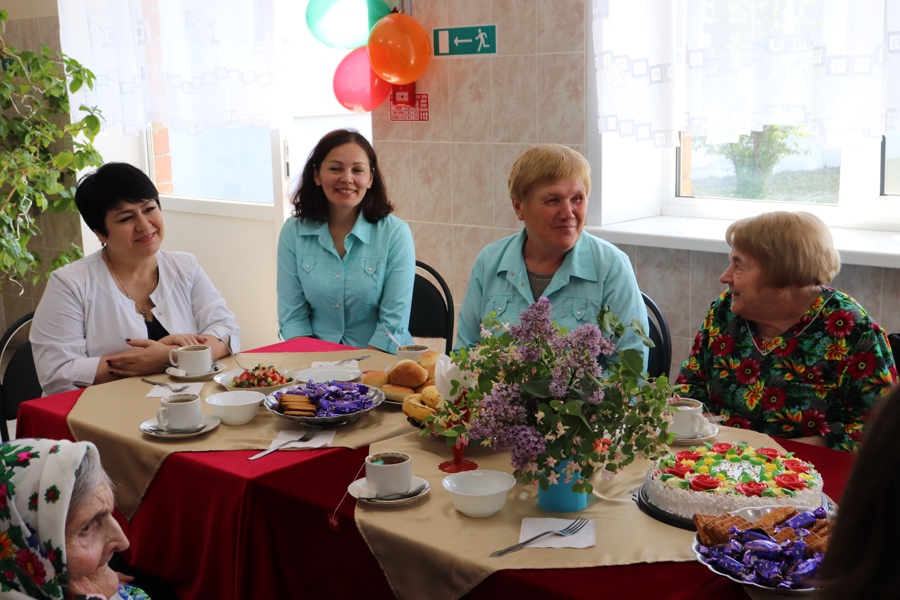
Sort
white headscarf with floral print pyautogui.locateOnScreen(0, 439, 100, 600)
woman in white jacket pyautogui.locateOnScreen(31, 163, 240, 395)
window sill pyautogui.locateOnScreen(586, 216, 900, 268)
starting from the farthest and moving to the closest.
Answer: window sill pyautogui.locateOnScreen(586, 216, 900, 268)
woman in white jacket pyautogui.locateOnScreen(31, 163, 240, 395)
white headscarf with floral print pyautogui.locateOnScreen(0, 439, 100, 600)

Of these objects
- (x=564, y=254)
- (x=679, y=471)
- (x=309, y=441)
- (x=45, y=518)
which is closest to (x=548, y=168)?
(x=564, y=254)

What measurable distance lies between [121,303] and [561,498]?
159 centimetres

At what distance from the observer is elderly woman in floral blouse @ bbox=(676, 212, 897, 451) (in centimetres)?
202

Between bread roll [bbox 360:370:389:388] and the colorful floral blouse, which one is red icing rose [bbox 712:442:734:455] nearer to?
the colorful floral blouse

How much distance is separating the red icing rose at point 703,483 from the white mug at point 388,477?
0.47 metres

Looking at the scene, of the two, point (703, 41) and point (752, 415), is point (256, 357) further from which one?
point (703, 41)

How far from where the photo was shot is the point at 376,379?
218 centimetres

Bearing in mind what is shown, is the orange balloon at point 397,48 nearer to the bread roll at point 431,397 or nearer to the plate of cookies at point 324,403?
the plate of cookies at point 324,403

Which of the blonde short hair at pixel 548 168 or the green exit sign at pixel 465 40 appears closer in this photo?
the blonde short hair at pixel 548 168

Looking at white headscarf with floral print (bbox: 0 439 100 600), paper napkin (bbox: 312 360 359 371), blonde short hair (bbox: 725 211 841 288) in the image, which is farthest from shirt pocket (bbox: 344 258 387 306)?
white headscarf with floral print (bbox: 0 439 100 600)

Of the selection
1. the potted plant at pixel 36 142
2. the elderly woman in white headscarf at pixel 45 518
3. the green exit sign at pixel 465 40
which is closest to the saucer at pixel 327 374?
the elderly woman in white headscarf at pixel 45 518

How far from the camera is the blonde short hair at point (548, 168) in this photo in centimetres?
237

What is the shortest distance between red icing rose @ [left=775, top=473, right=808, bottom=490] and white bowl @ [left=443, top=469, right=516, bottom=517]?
1.38ft

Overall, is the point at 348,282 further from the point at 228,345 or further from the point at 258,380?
the point at 258,380
